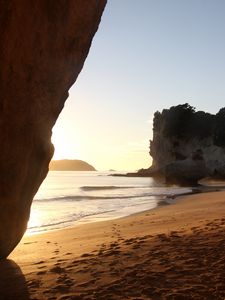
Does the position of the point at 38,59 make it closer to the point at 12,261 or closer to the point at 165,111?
the point at 12,261

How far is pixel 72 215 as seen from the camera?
18.1m

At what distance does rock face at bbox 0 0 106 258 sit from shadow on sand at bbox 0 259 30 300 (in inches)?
29.3

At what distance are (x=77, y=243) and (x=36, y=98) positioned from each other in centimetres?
364

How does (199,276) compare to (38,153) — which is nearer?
(199,276)

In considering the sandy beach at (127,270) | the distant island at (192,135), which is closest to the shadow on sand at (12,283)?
the sandy beach at (127,270)

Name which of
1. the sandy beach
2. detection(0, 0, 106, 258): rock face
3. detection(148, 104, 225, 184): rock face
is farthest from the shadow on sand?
detection(148, 104, 225, 184): rock face

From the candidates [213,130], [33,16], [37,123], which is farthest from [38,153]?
[213,130]

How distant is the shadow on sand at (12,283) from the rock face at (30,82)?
0.74 m

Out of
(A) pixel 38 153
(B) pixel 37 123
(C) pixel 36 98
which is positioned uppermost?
(C) pixel 36 98

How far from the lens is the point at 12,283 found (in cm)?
576

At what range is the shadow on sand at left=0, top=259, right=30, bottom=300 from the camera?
5195 millimetres

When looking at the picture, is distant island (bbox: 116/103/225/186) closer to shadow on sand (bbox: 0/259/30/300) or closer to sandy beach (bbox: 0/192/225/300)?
sandy beach (bbox: 0/192/225/300)

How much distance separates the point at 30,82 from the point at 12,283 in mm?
3474

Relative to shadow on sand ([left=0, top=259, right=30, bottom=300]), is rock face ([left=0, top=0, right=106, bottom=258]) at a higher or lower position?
higher
